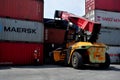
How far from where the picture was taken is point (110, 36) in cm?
2553

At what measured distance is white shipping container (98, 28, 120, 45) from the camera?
25180 millimetres

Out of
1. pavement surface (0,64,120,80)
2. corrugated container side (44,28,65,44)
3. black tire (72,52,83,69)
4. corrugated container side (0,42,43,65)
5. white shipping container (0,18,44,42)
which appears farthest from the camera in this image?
corrugated container side (44,28,65,44)

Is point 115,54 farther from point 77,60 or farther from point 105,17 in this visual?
point 77,60

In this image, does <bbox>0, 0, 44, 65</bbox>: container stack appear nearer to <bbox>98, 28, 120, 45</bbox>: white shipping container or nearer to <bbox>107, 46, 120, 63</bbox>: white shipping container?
<bbox>98, 28, 120, 45</bbox>: white shipping container

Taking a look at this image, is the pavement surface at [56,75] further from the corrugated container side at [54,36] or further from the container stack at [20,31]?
the corrugated container side at [54,36]

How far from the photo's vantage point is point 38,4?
21906 mm

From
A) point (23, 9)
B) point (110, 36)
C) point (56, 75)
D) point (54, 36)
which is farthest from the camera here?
point (110, 36)

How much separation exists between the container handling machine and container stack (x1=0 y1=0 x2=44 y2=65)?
80.6 inches

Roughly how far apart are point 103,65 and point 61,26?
713 centimetres

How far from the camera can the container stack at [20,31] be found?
20312mm

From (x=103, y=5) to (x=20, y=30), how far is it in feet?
26.7

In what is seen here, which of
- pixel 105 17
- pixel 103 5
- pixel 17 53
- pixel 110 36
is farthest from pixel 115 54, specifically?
pixel 17 53

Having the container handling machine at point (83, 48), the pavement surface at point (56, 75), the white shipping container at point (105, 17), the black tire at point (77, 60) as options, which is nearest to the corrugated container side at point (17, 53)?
the container handling machine at point (83, 48)

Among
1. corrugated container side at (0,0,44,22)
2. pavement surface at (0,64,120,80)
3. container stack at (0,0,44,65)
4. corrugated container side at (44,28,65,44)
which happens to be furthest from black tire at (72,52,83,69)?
corrugated container side at (44,28,65,44)
